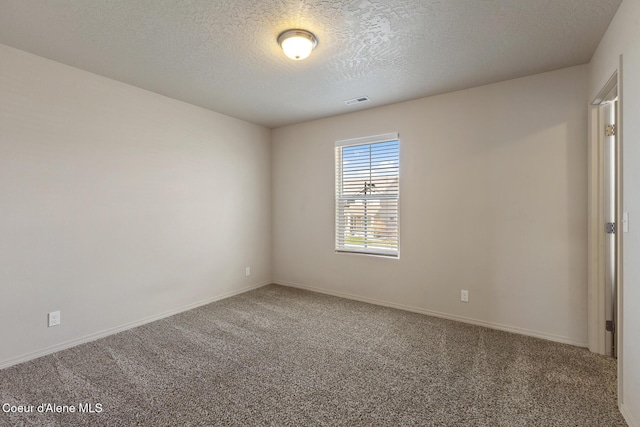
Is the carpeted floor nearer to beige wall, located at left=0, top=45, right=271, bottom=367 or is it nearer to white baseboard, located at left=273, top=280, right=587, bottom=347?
white baseboard, located at left=273, top=280, right=587, bottom=347

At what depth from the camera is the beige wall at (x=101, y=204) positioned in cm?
→ 244

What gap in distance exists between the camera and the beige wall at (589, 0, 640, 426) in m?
1.65

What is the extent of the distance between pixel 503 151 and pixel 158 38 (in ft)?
10.7

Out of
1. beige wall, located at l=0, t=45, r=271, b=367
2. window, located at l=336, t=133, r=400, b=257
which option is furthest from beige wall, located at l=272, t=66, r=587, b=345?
beige wall, located at l=0, t=45, r=271, b=367

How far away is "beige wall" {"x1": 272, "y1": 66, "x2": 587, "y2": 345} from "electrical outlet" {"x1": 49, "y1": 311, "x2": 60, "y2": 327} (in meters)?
3.02

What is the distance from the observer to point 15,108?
243 centimetres

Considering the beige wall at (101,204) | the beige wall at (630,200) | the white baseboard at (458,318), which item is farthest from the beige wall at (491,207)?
the beige wall at (101,204)

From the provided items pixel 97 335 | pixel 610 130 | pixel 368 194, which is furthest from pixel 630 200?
pixel 97 335

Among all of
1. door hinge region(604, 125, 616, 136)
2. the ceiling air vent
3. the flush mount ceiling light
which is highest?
the ceiling air vent

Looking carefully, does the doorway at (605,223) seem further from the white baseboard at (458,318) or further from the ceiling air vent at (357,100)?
the ceiling air vent at (357,100)

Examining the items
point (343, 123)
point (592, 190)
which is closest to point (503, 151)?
point (592, 190)

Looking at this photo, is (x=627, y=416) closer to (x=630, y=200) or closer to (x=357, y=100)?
(x=630, y=200)

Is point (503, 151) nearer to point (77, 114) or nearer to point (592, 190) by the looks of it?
point (592, 190)

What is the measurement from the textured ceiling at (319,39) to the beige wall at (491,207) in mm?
312
